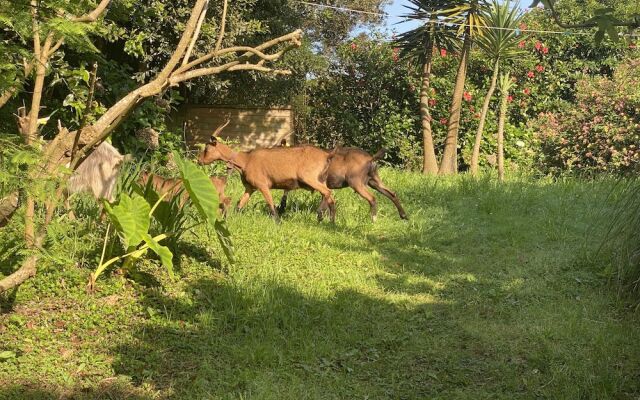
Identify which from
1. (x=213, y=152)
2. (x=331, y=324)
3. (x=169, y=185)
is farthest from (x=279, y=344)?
(x=213, y=152)

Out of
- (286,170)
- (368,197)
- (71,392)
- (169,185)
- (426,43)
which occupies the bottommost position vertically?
(71,392)

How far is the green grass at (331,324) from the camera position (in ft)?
15.1

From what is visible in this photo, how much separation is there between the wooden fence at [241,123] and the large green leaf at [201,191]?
10.6 metres

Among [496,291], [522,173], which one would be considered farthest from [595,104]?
[496,291]

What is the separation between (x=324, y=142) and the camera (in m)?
17.8

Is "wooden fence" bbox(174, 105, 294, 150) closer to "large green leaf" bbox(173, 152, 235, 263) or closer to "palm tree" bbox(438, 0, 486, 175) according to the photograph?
"palm tree" bbox(438, 0, 486, 175)

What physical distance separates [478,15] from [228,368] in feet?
38.3

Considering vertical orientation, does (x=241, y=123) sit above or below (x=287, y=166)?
above

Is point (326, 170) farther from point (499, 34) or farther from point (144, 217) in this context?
point (499, 34)

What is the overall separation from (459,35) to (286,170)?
23.7 ft

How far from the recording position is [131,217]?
555 cm

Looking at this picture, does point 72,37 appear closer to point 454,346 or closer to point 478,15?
point 454,346

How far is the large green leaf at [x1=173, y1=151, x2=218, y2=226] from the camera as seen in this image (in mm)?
5547

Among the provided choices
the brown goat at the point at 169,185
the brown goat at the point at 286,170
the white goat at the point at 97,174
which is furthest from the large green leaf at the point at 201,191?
the brown goat at the point at 286,170
